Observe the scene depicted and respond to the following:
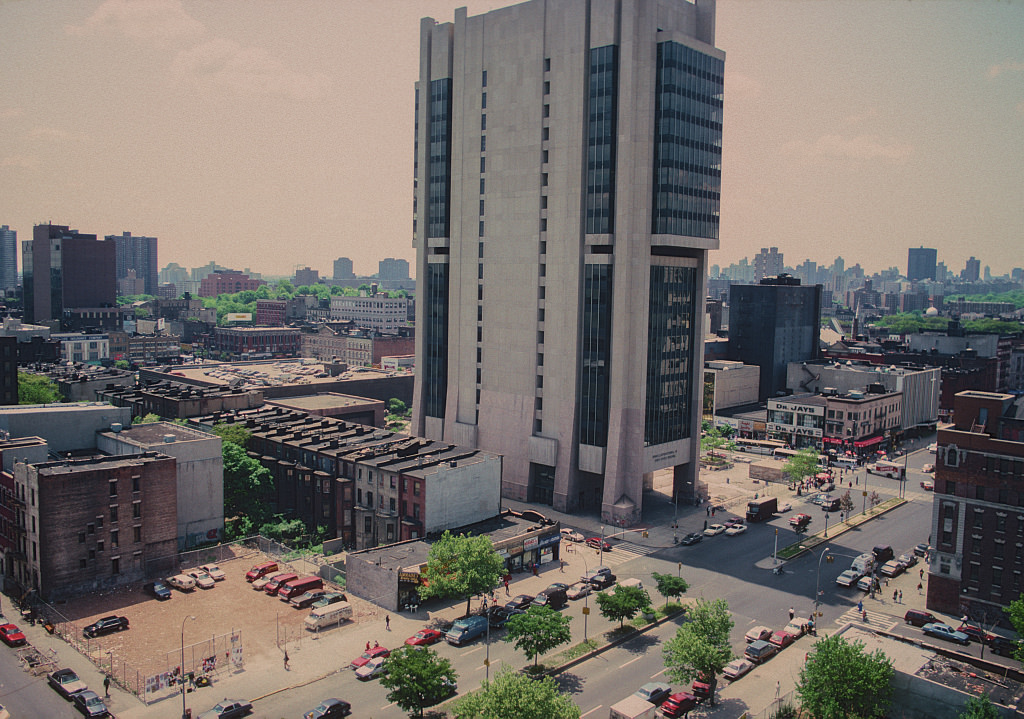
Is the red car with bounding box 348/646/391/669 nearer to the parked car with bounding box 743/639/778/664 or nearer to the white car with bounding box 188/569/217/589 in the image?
the white car with bounding box 188/569/217/589

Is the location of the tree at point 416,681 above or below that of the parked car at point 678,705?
above

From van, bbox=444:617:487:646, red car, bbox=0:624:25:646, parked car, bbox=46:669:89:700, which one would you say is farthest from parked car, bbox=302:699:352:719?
red car, bbox=0:624:25:646

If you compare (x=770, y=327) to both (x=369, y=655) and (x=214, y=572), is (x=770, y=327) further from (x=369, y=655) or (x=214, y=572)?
(x=369, y=655)

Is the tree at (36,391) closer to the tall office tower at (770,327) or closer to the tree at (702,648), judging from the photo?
the tree at (702,648)

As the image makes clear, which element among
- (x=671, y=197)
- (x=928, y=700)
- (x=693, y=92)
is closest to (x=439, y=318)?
(x=671, y=197)

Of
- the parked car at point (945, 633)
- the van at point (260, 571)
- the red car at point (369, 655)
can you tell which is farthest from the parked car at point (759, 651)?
the van at point (260, 571)

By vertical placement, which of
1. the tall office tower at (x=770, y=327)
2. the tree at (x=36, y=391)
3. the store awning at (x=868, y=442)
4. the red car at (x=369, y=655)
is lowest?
the red car at (x=369, y=655)

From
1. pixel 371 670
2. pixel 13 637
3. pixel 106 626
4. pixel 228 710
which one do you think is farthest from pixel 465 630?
pixel 13 637
